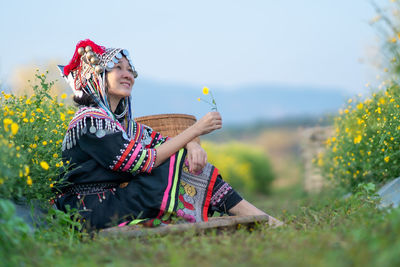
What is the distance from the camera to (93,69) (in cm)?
324

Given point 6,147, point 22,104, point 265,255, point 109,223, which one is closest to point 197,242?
point 265,255

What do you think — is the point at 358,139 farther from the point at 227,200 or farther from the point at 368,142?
the point at 227,200

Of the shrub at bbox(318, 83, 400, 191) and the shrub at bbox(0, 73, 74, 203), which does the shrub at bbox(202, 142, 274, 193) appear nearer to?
the shrub at bbox(318, 83, 400, 191)

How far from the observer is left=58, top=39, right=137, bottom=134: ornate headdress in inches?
127

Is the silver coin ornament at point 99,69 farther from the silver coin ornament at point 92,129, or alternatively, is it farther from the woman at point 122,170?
the silver coin ornament at point 92,129

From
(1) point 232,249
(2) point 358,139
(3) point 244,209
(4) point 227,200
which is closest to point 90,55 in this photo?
(4) point 227,200

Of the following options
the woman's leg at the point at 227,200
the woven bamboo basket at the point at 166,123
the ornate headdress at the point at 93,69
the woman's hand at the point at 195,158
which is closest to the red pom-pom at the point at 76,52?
the ornate headdress at the point at 93,69

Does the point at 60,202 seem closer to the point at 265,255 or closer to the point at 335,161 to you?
the point at 265,255

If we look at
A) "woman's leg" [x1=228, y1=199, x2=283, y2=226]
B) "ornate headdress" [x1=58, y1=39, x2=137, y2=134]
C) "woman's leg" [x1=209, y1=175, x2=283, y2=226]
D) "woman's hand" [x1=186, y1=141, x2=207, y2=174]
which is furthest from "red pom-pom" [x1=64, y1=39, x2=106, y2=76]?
"woman's leg" [x1=228, y1=199, x2=283, y2=226]

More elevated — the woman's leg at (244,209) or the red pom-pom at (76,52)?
the red pom-pom at (76,52)

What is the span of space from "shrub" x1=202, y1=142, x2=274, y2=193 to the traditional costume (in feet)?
25.9

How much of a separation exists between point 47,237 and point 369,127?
3070 millimetres

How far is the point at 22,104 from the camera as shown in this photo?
126 inches

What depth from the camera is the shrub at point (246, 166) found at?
37.6 ft
